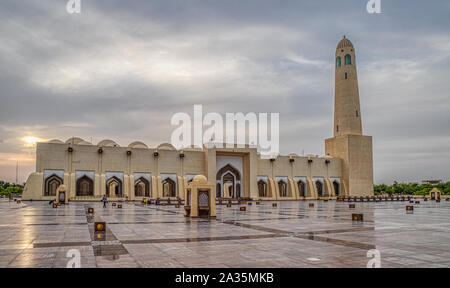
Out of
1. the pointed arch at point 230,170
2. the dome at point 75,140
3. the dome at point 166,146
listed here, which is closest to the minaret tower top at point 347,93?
the pointed arch at point 230,170

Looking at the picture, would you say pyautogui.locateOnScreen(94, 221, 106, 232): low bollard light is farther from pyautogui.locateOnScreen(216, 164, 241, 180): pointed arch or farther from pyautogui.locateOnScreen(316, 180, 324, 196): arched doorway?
pyautogui.locateOnScreen(316, 180, 324, 196): arched doorway

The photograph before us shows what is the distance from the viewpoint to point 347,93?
46.0 meters

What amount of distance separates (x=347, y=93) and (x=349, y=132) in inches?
183

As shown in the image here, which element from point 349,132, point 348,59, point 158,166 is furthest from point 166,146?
point 348,59

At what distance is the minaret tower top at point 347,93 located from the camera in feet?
151

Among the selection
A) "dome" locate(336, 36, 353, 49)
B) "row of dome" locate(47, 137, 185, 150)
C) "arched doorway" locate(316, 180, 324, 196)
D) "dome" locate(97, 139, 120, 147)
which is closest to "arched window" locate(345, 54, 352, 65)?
"dome" locate(336, 36, 353, 49)

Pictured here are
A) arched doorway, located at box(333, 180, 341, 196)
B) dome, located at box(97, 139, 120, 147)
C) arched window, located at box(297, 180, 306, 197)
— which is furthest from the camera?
arched doorway, located at box(333, 180, 341, 196)

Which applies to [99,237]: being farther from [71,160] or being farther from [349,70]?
[349,70]

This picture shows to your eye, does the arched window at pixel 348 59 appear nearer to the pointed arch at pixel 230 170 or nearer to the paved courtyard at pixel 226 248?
the pointed arch at pixel 230 170

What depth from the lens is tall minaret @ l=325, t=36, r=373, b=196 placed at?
46188 mm

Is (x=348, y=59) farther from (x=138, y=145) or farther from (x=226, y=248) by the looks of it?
(x=226, y=248)

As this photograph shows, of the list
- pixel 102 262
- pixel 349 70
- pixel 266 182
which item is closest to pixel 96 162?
pixel 266 182
